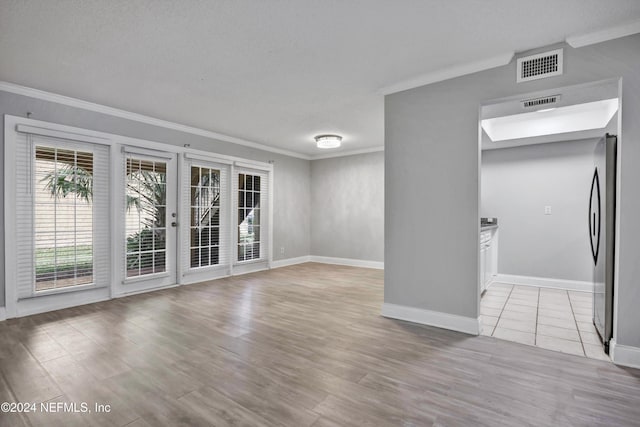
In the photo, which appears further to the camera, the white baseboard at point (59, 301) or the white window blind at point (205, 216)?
the white window blind at point (205, 216)

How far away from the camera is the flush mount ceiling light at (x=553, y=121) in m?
4.16

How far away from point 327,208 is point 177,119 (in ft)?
12.4

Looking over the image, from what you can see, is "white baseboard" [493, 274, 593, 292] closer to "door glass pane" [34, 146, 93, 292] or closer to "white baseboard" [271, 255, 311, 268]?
"white baseboard" [271, 255, 311, 268]

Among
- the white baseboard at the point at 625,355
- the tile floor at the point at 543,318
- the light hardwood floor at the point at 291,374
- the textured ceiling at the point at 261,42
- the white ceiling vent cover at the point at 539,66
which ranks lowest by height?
the tile floor at the point at 543,318

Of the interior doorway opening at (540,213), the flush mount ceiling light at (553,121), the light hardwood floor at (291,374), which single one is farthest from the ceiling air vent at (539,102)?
the light hardwood floor at (291,374)

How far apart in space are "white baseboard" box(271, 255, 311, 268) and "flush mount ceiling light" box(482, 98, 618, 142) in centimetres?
462

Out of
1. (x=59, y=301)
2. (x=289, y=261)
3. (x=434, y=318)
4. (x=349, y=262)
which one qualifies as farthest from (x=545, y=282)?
(x=59, y=301)

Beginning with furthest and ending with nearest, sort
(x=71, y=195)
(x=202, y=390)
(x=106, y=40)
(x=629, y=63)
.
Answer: (x=71, y=195), (x=106, y=40), (x=629, y=63), (x=202, y=390)

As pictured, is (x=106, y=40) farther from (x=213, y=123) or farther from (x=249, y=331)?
(x=249, y=331)

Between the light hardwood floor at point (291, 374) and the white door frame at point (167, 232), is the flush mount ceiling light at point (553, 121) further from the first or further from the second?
the white door frame at point (167, 232)

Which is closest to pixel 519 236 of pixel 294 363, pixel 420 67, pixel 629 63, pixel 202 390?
pixel 629 63

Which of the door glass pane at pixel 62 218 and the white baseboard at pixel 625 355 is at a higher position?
the door glass pane at pixel 62 218

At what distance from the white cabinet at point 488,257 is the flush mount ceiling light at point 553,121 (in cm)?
156

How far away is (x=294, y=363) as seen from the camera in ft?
7.85
